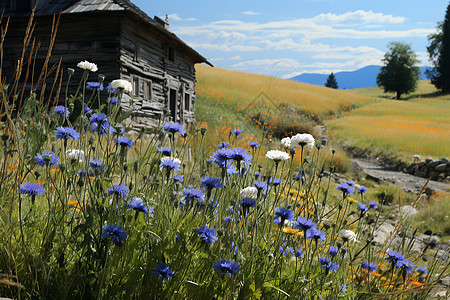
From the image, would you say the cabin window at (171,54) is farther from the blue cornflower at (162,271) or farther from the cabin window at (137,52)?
the blue cornflower at (162,271)

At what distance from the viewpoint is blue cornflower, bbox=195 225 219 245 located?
1.53 metres

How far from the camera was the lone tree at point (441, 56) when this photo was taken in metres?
51.9

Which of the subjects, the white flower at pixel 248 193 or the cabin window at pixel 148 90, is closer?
the white flower at pixel 248 193

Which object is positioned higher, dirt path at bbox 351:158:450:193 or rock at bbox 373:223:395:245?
rock at bbox 373:223:395:245

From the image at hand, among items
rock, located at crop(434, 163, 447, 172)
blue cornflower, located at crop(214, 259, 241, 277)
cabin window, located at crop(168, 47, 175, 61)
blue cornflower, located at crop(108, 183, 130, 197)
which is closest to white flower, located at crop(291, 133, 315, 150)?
blue cornflower, located at crop(214, 259, 241, 277)

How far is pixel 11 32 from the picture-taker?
11328mm

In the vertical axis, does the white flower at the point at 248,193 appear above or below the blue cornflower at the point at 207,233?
above

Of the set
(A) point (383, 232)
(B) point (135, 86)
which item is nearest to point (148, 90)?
(B) point (135, 86)

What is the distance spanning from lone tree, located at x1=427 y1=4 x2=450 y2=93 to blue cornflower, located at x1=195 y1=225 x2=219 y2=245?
60.7 metres

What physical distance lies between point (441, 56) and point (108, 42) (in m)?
56.2

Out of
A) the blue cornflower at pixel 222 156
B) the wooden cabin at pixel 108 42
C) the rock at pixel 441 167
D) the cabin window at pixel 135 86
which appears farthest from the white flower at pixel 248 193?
the rock at pixel 441 167

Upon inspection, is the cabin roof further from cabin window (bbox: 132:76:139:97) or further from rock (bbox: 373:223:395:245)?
rock (bbox: 373:223:395:245)

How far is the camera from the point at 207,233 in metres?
1.54

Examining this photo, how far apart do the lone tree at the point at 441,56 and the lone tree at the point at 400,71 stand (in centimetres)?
300
